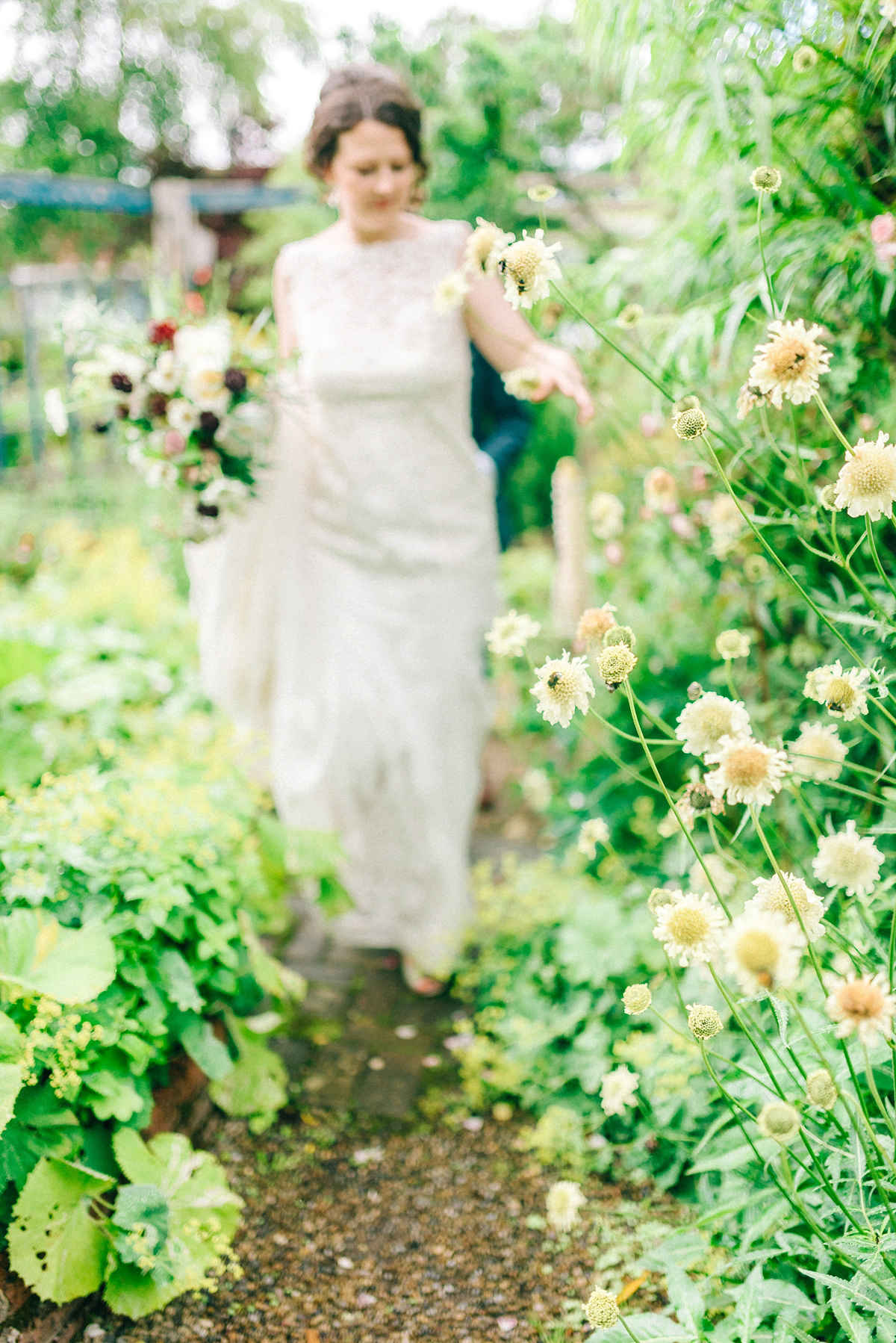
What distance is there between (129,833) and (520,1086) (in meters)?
1.05

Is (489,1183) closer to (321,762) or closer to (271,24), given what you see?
(321,762)

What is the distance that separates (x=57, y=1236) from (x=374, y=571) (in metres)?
1.70

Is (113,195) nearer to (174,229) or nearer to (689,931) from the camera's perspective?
(174,229)

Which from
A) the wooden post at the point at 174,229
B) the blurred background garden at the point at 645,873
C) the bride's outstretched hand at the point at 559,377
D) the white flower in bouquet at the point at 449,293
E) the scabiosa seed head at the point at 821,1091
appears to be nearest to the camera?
the scabiosa seed head at the point at 821,1091

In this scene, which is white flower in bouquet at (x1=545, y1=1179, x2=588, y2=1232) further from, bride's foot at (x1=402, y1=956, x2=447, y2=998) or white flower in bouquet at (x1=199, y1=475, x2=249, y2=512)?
white flower in bouquet at (x1=199, y1=475, x2=249, y2=512)

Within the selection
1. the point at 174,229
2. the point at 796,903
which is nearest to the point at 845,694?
the point at 796,903

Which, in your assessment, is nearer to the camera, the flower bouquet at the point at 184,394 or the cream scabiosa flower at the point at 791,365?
the cream scabiosa flower at the point at 791,365

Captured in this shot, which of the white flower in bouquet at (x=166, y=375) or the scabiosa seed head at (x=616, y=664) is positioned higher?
the scabiosa seed head at (x=616, y=664)

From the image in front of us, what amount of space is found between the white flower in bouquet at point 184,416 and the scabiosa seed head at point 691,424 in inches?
55.8

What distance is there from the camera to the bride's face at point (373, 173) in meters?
2.29

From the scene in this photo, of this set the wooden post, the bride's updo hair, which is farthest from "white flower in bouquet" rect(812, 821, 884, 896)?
the wooden post

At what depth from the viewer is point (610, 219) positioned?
16.1 feet

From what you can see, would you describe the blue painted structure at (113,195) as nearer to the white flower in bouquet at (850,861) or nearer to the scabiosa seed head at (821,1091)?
the white flower in bouquet at (850,861)

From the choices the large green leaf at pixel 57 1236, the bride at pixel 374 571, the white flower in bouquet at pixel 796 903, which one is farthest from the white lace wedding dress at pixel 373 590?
the white flower in bouquet at pixel 796 903
